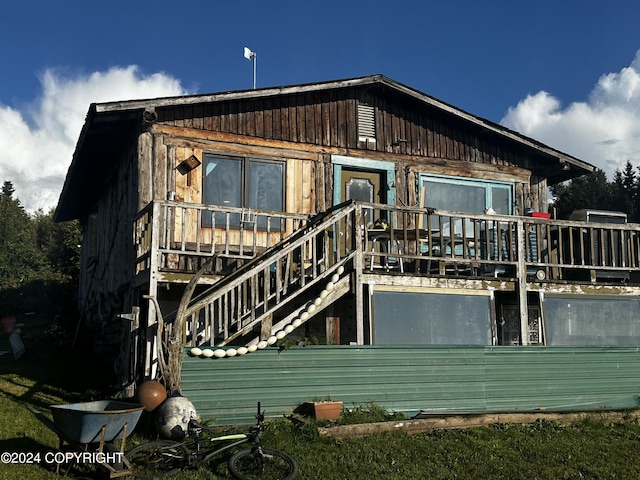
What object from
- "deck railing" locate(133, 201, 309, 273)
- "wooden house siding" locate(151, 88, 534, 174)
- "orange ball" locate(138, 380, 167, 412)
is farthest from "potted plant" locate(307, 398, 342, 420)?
"wooden house siding" locate(151, 88, 534, 174)

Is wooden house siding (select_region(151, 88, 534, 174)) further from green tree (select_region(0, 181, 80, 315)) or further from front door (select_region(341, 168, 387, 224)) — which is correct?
green tree (select_region(0, 181, 80, 315))

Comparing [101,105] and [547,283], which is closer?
[101,105]

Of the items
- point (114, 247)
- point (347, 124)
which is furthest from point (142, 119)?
point (347, 124)

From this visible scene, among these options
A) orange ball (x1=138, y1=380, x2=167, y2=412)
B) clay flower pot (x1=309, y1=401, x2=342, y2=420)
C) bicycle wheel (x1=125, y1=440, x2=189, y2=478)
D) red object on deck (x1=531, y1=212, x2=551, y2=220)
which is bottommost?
bicycle wheel (x1=125, y1=440, x2=189, y2=478)

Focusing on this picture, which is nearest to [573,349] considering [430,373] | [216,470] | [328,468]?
[430,373]

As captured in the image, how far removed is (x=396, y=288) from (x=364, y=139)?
3.89m

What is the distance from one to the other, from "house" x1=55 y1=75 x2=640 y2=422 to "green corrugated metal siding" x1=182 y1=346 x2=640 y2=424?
2 centimetres

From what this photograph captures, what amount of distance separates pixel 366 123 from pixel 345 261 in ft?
13.6

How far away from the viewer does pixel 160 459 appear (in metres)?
6.76

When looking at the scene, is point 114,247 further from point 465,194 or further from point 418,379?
point 418,379

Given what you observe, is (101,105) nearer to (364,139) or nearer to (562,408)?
(364,139)

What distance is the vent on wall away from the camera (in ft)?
43.6

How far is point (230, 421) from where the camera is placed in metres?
8.25

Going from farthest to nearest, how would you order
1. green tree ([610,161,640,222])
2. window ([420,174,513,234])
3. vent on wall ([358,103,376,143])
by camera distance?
green tree ([610,161,640,222]) → window ([420,174,513,234]) → vent on wall ([358,103,376,143])
